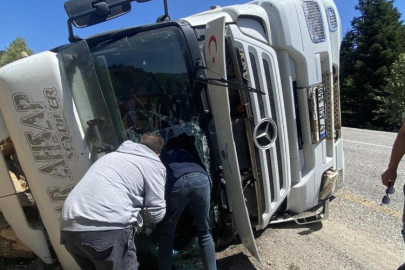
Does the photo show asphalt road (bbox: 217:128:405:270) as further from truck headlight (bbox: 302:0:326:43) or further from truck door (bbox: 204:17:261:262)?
truck headlight (bbox: 302:0:326:43)

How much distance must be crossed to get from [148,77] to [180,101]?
0.31 metres

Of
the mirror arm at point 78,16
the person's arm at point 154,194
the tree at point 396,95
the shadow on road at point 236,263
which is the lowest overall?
the tree at point 396,95

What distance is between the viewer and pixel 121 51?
8.43ft

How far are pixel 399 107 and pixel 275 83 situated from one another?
24320mm

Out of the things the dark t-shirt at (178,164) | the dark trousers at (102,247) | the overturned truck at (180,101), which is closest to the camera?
the dark trousers at (102,247)

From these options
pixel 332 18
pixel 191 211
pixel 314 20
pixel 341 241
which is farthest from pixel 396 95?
pixel 191 211

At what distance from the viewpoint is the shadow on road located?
306 centimetres

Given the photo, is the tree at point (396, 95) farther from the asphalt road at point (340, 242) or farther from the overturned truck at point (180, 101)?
the overturned truck at point (180, 101)

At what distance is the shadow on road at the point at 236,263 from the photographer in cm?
306

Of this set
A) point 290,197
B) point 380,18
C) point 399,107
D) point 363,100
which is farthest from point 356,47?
point 290,197

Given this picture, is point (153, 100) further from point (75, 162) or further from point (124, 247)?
point (124, 247)

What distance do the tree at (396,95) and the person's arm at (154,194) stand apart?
2482 centimetres

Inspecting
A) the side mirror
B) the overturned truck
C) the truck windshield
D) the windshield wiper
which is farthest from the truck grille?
the side mirror

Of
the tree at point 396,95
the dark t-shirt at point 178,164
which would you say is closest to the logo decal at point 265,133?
the dark t-shirt at point 178,164
